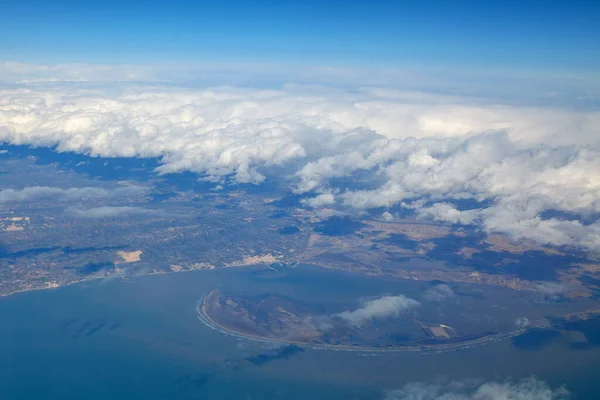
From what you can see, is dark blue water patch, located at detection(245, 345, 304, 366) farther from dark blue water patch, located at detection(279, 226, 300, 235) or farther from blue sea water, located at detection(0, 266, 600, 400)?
dark blue water patch, located at detection(279, 226, 300, 235)

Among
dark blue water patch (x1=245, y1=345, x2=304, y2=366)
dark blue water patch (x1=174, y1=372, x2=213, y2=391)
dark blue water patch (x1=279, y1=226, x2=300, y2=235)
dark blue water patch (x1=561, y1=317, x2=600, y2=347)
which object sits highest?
dark blue water patch (x1=561, y1=317, x2=600, y2=347)

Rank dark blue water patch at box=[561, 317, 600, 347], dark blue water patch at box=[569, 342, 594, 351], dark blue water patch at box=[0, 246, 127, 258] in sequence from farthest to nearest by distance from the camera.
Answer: dark blue water patch at box=[0, 246, 127, 258] → dark blue water patch at box=[561, 317, 600, 347] → dark blue water patch at box=[569, 342, 594, 351]

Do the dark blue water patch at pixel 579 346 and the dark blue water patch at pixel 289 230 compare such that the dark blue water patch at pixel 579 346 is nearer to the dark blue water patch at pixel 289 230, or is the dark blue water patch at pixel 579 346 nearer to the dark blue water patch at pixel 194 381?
the dark blue water patch at pixel 194 381

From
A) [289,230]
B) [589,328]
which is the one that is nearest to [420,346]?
[589,328]

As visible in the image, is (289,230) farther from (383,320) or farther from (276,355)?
(276,355)

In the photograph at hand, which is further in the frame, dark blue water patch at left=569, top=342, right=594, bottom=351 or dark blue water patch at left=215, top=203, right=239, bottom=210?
dark blue water patch at left=215, top=203, right=239, bottom=210

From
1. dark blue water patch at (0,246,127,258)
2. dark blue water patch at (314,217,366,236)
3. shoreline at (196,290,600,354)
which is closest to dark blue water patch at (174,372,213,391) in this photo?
shoreline at (196,290,600,354)

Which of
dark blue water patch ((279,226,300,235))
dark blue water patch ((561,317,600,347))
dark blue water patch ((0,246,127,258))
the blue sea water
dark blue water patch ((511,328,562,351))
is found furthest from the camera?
dark blue water patch ((279,226,300,235))

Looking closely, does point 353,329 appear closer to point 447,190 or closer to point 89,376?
point 89,376
